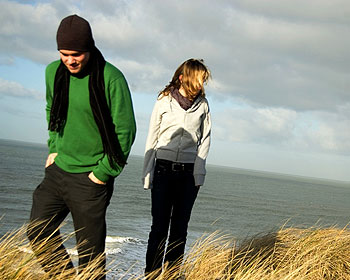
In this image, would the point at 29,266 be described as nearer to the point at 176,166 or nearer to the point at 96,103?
the point at 96,103

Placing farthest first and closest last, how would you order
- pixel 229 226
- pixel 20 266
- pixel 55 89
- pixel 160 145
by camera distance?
1. pixel 229 226
2. pixel 160 145
3. pixel 55 89
4. pixel 20 266

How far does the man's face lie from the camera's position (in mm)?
2738

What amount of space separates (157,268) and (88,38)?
2275mm

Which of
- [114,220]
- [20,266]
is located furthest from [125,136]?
[114,220]

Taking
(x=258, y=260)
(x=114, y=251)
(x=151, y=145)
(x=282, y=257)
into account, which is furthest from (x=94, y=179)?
(x=114, y=251)

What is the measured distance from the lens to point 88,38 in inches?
108

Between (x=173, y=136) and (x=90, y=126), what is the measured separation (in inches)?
48.9

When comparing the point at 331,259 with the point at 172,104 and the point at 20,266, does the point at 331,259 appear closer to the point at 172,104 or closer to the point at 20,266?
the point at 172,104

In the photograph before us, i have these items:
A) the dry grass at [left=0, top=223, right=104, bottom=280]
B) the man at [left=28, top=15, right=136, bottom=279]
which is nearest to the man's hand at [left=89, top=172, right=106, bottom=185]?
the man at [left=28, top=15, right=136, bottom=279]

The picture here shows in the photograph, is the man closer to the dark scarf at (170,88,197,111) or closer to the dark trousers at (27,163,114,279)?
the dark trousers at (27,163,114,279)

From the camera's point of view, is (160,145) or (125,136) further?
(160,145)

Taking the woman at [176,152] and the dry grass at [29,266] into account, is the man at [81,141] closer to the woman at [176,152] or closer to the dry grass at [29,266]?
the dry grass at [29,266]

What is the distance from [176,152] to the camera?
4012 millimetres

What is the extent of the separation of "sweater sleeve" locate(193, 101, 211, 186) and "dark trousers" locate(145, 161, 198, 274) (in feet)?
0.18
